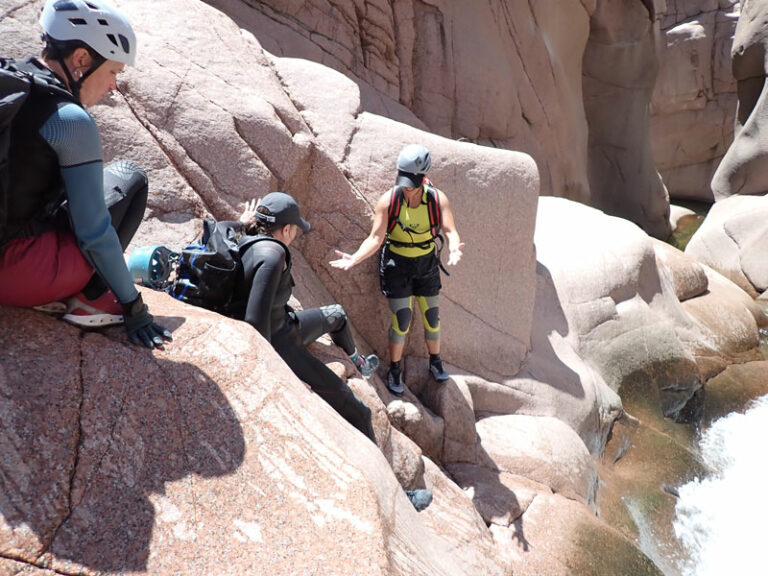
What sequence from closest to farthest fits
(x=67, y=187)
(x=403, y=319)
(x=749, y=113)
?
1. (x=67, y=187)
2. (x=403, y=319)
3. (x=749, y=113)

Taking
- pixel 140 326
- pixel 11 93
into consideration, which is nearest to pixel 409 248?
pixel 140 326

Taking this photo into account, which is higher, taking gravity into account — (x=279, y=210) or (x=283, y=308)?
(x=279, y=210)

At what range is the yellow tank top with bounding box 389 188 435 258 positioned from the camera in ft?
14.7

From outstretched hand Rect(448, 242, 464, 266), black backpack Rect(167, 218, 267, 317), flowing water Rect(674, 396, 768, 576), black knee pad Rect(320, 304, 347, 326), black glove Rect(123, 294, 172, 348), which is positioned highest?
black glove Rect(123, 294, 172, 348)

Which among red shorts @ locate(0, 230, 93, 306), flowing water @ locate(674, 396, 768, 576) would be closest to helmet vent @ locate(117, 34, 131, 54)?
red shorts @ locate(0, 230, 93, 306)

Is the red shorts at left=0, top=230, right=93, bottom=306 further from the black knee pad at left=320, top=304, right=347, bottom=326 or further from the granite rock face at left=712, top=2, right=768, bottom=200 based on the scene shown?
the granite rock face at left=712, top=2, right=768, bottom=200

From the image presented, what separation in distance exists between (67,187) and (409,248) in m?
2.82

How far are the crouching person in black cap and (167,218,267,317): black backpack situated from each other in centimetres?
5

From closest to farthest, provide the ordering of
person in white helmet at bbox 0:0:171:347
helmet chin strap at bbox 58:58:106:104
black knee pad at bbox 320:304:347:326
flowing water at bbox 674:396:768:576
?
1. person in white helmet at bbox 0:0:171:347
2. helmet chin strap at bbox 58:58:106:104
3. black knee pad at bbox 320:304:347:326
4. flowing water at bbox 674:396:768:576

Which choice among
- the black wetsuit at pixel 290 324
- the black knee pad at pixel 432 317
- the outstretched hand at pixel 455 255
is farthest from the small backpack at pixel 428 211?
the black wetsuit at pixel 290 324

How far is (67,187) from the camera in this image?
2.04 metres

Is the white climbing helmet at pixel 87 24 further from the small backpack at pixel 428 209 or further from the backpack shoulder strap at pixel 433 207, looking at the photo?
the backpack shoulder strap at pixel 433 207

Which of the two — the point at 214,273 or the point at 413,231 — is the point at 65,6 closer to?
the point at 214,273

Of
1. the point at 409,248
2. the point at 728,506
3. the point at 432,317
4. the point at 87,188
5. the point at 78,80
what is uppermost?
the point at 78,80
